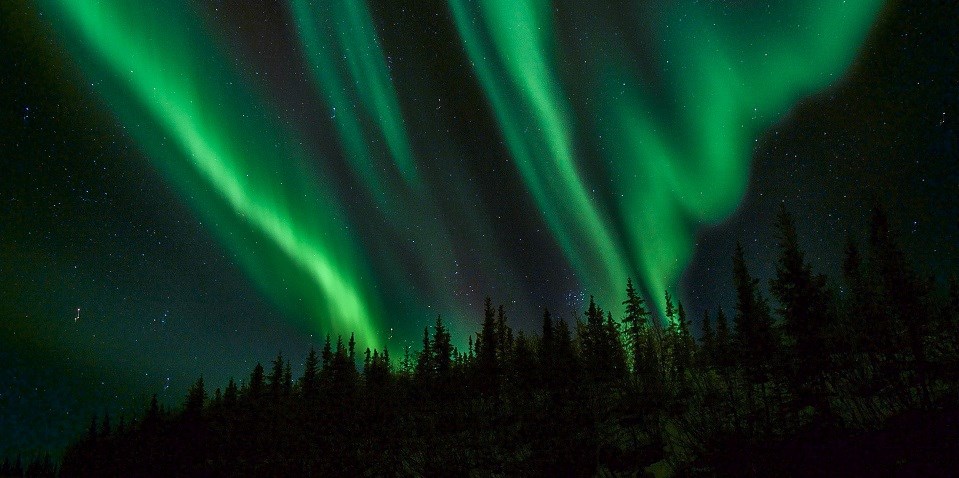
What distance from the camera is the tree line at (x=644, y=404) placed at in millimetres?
14758

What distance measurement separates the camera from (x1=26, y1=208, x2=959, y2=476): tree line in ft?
48.4

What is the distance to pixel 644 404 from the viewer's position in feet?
82.4

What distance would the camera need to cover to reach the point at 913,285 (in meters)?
29.6

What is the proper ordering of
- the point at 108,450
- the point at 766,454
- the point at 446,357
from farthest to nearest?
the point at 108,450, the point at 446,357, the point at 766,454

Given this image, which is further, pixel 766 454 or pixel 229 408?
pixel 229 408

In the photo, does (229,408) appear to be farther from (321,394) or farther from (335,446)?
(335,446)

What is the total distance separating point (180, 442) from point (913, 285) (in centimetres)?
7647

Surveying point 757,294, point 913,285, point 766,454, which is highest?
point 757,294

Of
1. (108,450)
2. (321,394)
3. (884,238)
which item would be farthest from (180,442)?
(884,238)

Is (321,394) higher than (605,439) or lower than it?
higher

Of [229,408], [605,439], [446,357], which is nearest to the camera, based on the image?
[605,439]

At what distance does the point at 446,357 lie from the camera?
63.1m

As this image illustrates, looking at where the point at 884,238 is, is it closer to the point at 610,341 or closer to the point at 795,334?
the point at 795,334

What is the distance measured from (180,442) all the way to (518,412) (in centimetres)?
4742
